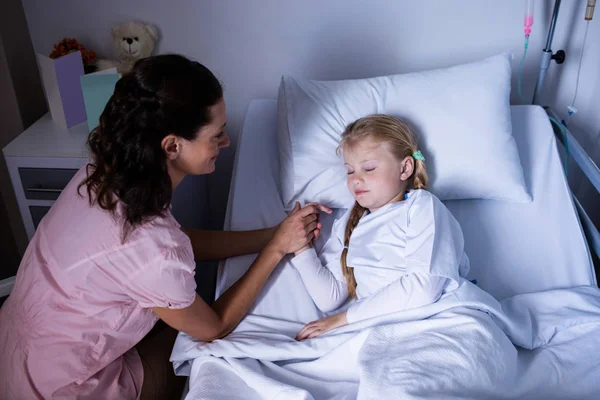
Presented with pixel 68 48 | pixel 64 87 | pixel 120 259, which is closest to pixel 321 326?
pixel 120 259

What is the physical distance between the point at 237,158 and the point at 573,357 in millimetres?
1095

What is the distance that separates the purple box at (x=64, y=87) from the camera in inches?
69.4

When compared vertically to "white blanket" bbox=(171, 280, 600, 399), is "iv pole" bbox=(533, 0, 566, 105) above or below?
above

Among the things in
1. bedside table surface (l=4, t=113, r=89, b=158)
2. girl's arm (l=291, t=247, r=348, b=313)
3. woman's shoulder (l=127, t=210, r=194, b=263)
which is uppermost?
woman's shoulder (l=127, t=210, r=194, b=263)

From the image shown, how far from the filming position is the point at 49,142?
5.87 ft

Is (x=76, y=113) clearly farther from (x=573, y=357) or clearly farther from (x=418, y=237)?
(x=573, y=357)

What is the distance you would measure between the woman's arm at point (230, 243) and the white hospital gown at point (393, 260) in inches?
5.1

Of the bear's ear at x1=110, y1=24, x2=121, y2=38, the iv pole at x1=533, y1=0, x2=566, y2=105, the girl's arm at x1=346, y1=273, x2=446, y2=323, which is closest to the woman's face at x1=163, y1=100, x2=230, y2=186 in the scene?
the girl's arm at x1=346, y1=273, x2=446, y2=323

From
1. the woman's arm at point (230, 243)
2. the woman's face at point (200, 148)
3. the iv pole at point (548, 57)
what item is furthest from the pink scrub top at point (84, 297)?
the iv pole at point (548, 57)

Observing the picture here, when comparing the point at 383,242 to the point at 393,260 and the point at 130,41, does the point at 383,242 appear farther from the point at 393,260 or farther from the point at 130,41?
the point at 130,41

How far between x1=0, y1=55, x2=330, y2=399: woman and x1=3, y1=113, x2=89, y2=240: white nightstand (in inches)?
20.1

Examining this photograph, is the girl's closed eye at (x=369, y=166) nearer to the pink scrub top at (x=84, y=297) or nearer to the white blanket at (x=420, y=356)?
the white blanket at (x=420, y=356)

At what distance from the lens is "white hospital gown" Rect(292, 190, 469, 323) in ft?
4.22

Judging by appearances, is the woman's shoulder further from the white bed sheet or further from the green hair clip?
the green hair clip
